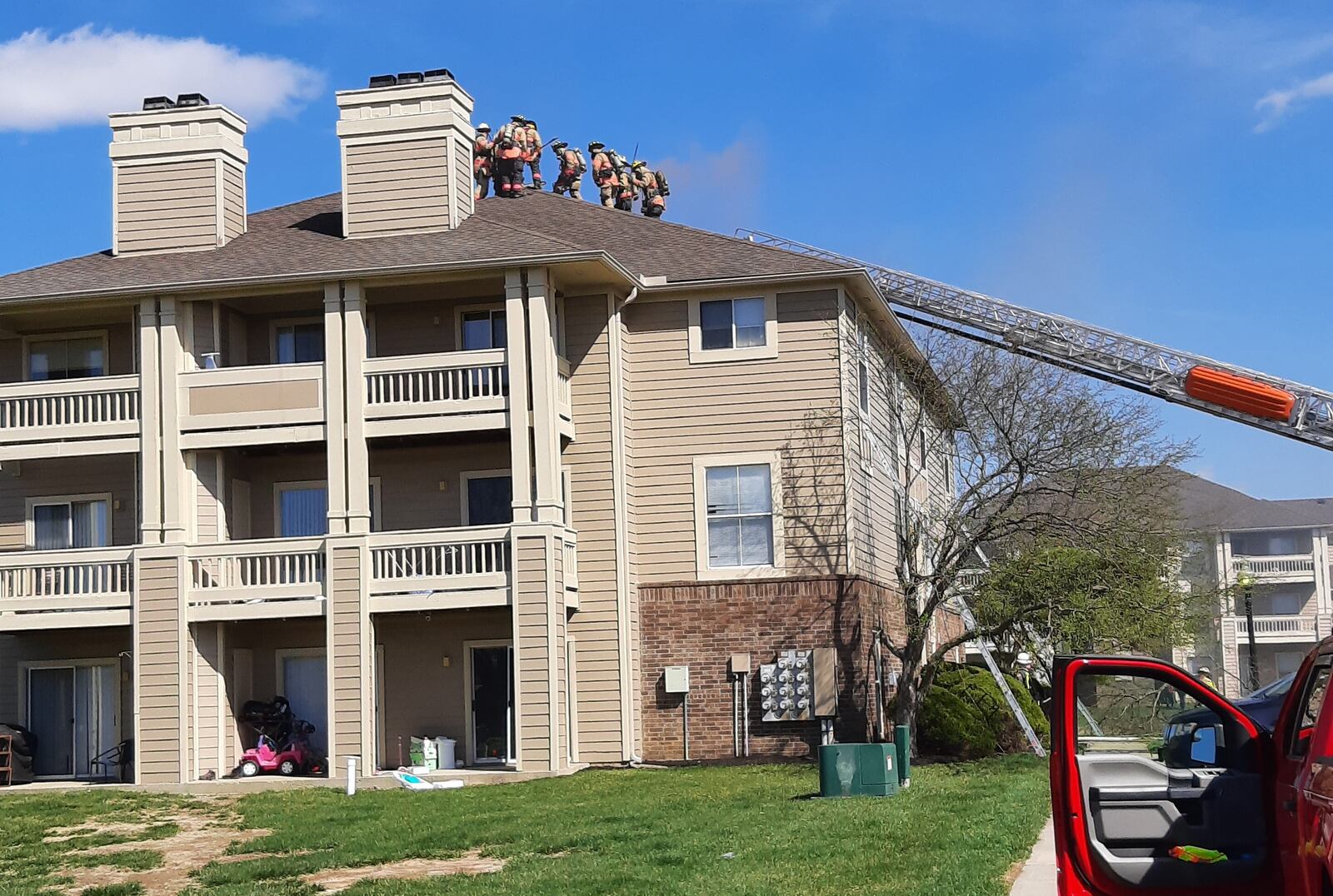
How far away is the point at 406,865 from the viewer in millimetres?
14664

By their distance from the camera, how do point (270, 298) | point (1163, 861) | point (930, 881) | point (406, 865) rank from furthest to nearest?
point (270, 298) → point (406, 865) → point (930, 881) → point (1163, 861)

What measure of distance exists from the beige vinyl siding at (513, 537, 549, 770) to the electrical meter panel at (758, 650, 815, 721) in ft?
13.1

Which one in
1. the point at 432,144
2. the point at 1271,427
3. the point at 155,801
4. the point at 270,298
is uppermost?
the point at 432,144

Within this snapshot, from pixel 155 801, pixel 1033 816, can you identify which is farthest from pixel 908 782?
pixel 155 801

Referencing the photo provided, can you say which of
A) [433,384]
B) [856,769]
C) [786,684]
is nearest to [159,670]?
[433,384]

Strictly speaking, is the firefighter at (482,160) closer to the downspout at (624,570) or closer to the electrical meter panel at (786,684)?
the downspout at (624,570)

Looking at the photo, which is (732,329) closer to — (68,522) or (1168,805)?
(68,522)

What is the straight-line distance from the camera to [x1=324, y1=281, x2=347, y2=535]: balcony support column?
24938mm

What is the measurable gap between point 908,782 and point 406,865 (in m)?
8.00

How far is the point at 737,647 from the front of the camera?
86.2ft

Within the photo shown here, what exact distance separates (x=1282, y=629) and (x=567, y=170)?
1809 inches

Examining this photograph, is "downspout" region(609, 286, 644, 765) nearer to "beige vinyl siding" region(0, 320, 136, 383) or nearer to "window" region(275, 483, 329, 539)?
"window" region(275, 483, 329, 539)

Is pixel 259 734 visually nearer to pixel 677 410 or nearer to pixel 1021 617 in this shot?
pixel 677 410

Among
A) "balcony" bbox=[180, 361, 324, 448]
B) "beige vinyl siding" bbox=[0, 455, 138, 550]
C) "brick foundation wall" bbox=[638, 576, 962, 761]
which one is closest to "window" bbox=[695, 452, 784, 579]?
"brick foundation wall" bbox=[638, 576, 962, 761]
